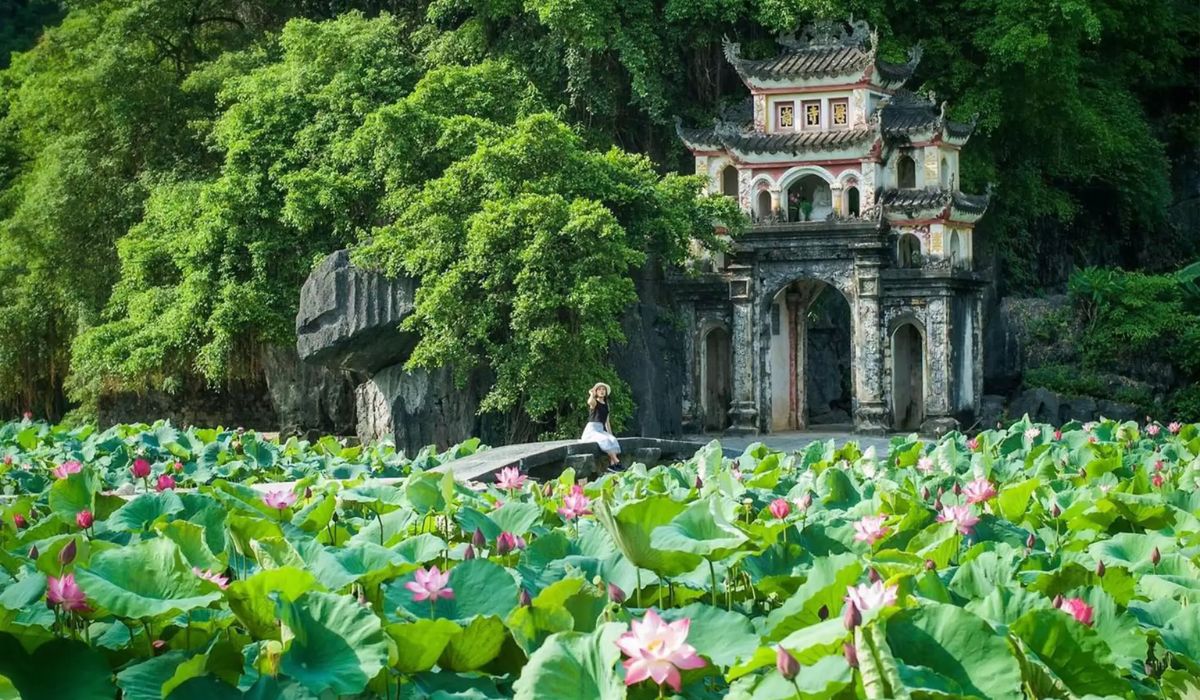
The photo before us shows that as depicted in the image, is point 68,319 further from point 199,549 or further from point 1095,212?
point 199,549

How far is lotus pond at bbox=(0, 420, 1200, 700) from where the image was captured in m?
2.62

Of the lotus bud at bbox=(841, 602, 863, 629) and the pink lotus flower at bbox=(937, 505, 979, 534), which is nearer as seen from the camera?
the lotus bud at bbox=(841, 602, 863, 629)

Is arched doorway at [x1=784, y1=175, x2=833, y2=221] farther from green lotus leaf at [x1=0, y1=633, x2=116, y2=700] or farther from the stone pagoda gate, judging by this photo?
green lotus leaf at [x1=0, y1=633, x2=116, y2=700]

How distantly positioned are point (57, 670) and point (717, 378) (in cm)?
2274

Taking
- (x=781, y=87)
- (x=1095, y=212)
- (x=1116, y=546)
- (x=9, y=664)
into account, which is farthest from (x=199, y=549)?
(x=1095, y=212)

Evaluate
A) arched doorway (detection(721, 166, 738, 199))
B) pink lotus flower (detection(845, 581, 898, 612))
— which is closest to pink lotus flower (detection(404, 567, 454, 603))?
pink lotus flower (detection(845, 581, 898, 612))

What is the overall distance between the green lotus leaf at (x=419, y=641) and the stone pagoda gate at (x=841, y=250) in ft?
67.9

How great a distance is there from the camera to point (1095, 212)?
101ft

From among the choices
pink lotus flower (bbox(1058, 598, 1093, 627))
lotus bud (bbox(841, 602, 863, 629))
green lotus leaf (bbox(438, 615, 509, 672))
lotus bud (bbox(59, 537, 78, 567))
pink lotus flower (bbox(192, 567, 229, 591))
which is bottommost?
green lotus leaf (bbox(438, 615, 509, 672))

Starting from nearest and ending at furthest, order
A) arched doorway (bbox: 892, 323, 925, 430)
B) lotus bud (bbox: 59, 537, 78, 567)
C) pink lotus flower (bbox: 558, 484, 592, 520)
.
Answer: lotus bud (bbox: 59, 537, 78, 567) → pink lotus flower (bbox: 558, 484, 592, 520) → arched doorway (bbox: 892, 323, 925, 430)

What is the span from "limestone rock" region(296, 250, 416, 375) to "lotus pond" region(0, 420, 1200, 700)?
14.9 meters

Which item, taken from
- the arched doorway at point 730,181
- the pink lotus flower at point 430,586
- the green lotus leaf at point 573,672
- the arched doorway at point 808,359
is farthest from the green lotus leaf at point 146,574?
the arched doorway at point 730,181

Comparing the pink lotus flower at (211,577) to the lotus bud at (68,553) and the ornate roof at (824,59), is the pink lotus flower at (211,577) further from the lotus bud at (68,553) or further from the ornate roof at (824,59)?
the ornate roof at (824,59)

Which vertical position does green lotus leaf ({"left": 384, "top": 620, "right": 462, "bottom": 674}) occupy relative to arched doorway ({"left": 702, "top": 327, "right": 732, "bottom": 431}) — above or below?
below
